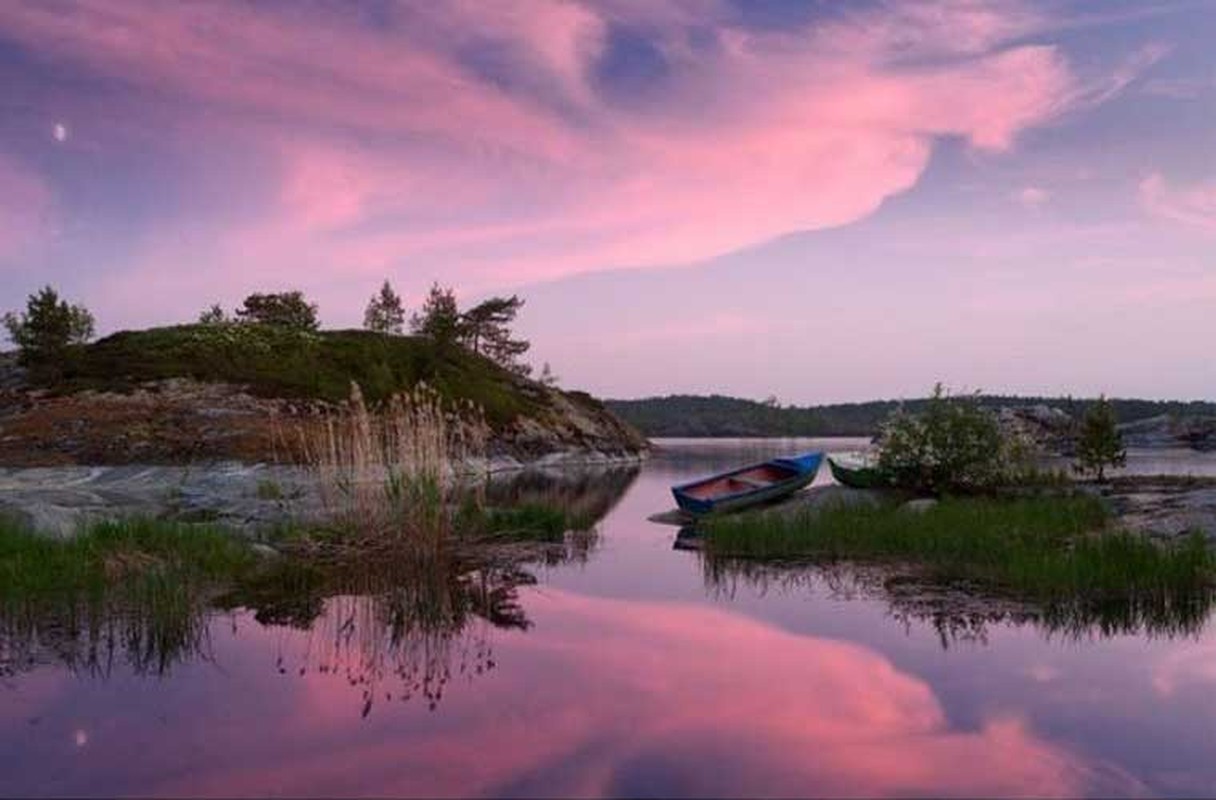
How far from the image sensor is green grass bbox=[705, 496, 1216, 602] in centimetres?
1441

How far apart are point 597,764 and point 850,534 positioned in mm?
13582

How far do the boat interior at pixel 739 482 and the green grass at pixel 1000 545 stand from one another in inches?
326

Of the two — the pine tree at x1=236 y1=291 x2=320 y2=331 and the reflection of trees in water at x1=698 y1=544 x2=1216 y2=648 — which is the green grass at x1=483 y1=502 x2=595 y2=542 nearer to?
the reflection of trees in water at x1=698 y1=544 x2=1216 y2=648

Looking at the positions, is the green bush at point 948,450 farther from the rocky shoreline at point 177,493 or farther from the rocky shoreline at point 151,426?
the rocky shoreline at point 151,426

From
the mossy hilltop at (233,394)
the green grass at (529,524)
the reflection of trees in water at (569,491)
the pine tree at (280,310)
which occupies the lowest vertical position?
the reflection of trees in water at (569,491)

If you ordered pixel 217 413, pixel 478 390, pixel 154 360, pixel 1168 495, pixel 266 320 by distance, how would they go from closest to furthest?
pixel 1168 495
pixel 217 413
pixel 154 360
pixel 478 390
pixel 266 320

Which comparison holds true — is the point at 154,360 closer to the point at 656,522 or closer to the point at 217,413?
the point at 217,413

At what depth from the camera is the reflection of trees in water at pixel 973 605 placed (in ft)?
40.2

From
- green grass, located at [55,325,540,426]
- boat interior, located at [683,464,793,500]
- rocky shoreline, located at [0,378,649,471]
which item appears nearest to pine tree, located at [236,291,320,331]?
green grass, located at [55,325,540,426]

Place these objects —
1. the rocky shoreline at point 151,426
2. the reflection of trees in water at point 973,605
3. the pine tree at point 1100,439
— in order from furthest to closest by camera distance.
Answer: the rocky shoreline at point 151,426 < the pine tree at point 1100,439 < the reflection of trees in water at point 973,605

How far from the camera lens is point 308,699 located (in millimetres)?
9297

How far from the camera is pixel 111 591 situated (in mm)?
13516

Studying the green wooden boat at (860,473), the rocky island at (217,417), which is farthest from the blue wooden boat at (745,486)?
the rocky island at (217,417)

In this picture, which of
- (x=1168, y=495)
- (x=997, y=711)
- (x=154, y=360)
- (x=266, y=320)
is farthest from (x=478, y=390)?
(x=997, y=711)
